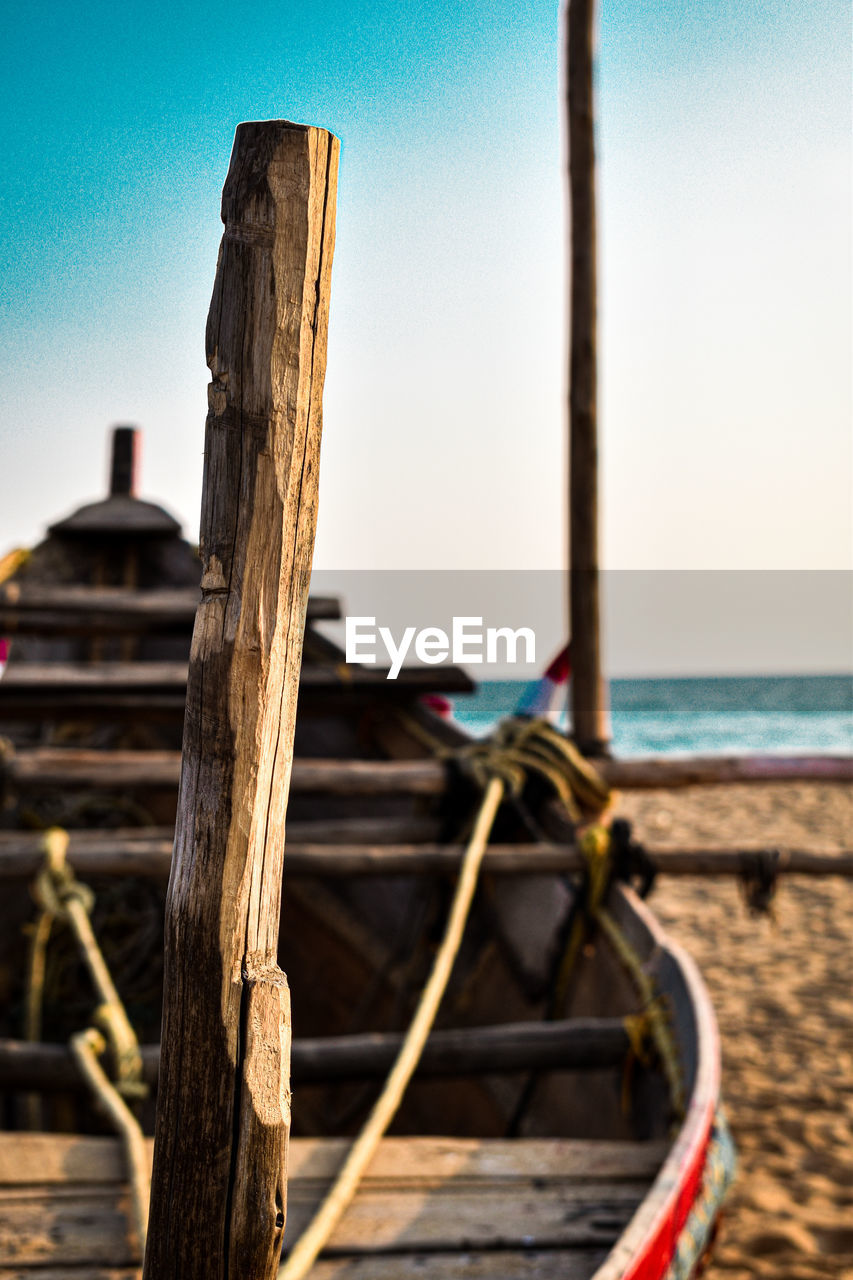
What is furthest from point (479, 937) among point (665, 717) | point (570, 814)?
point (665, 717)

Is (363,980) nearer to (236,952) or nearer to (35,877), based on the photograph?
(35,877)

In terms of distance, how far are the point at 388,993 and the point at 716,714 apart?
33.2 m

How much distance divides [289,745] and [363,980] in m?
3.07

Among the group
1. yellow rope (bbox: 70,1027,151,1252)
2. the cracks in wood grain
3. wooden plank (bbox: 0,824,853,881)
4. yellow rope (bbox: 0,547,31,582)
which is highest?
yellow rope (bbox: 0,547,31,582)

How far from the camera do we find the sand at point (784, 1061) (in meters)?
2.95

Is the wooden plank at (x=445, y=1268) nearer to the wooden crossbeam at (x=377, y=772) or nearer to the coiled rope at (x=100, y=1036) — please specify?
the coiled rope at (x=100, y=1036)

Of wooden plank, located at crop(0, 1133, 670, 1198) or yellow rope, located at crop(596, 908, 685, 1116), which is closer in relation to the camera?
wooden plank, located at crop(0, 1133, 670, 1198)

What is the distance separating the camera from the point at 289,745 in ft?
3.33

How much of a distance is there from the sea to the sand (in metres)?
11.9

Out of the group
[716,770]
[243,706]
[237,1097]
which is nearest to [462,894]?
[716,770]

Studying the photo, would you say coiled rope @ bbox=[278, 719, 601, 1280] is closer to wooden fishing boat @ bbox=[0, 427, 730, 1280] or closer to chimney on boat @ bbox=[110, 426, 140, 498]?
wooden fishing boat @ bbox=[0, 427, 730, 1280]

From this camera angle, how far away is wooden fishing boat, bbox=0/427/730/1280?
169 cm

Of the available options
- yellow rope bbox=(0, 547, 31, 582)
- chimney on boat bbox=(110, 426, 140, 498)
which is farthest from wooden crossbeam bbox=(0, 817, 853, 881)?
chimney on boat bbox=(110, 426, 140, 498)

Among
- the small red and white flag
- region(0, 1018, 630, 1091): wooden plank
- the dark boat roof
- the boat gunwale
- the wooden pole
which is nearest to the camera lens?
the boat gunwale
